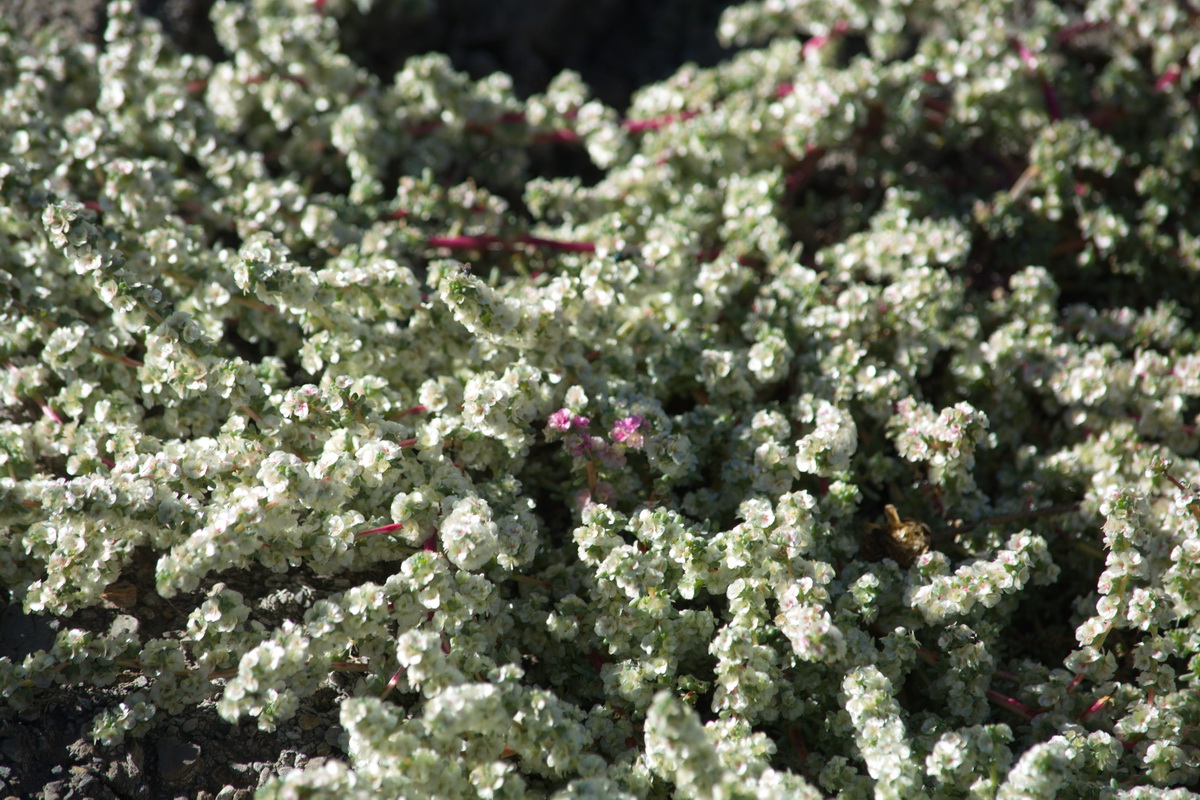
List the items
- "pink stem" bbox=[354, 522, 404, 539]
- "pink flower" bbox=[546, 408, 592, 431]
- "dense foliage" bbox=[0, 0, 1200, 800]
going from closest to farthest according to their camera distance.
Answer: "dense foliage" bbox=[0, 0, 1200, 800] < "pink stem" bbox=[354, 522, 404, 539] < "pink flower" bbox=[546, 408, 592, 431]

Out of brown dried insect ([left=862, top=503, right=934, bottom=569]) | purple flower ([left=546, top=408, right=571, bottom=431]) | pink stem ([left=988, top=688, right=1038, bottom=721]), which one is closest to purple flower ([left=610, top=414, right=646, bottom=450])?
purple flower ([left=546, top=408, right=571, bottom=431])

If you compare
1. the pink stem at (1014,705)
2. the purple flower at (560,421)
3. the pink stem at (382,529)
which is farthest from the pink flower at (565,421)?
the pink stem at (1014,705)

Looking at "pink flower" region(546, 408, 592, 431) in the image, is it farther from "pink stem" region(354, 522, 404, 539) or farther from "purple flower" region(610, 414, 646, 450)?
"pink stem" region(354, 522, 404, 539)

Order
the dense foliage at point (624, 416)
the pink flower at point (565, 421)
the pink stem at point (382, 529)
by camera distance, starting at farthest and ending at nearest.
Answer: the pink flower at point (565, 421)
the pink stem at point (382, 529)
the dense foliage at point (624, 416)

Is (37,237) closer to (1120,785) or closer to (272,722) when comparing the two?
(272,722)

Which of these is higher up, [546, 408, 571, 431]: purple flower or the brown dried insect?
[546, 408, 571, 431]: purple flower

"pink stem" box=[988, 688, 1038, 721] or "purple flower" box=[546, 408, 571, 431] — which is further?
"purple flower" box=[546, 408, 571, 431]

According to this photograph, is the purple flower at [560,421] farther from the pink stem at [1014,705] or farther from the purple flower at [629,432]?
the pink stem at [1014,705]
